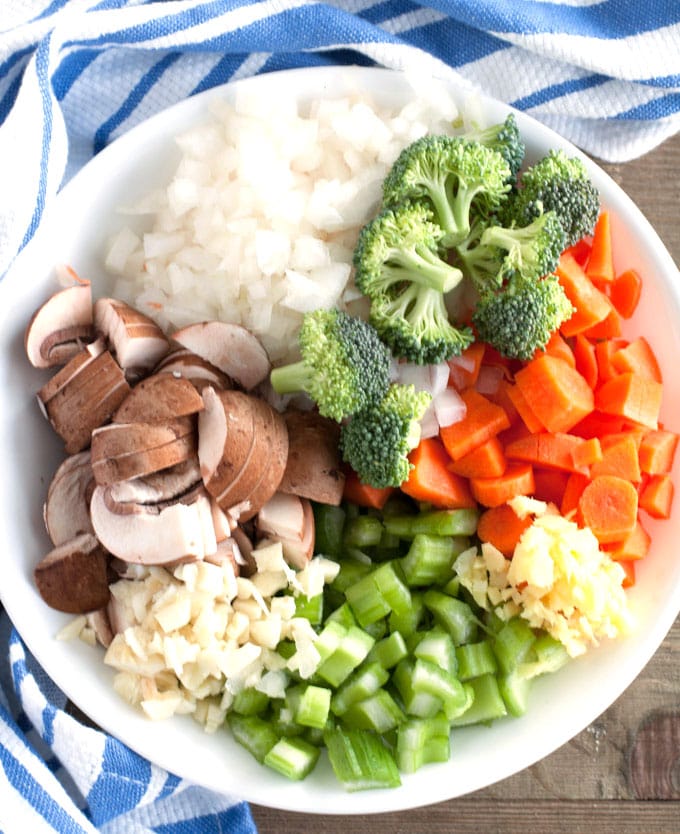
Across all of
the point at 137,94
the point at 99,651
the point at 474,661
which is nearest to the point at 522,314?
the point at 474,661

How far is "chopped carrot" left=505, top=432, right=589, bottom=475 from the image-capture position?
8.59 feet

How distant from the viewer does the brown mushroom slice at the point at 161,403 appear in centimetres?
241

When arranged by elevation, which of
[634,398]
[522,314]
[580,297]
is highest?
[522,314]

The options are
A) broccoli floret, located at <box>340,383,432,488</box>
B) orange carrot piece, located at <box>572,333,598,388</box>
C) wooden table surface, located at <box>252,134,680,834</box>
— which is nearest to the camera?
broccoli floret, located at <box>340,383,432,488</box>

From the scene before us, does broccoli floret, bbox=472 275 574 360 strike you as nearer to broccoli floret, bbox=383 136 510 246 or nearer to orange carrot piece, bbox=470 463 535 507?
broccoli floret, bbox=383 136 510 246

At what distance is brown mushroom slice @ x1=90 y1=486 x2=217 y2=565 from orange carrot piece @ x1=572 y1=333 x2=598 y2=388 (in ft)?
3.92

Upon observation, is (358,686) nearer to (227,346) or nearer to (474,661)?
(474,661)

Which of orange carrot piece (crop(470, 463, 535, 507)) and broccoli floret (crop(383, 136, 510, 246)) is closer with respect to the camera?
broccoli floret (crop(383, 136, 510, 246))

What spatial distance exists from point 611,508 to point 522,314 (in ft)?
2.03

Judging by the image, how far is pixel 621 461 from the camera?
102 inches

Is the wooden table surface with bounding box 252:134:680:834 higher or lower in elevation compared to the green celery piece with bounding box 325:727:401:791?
lower

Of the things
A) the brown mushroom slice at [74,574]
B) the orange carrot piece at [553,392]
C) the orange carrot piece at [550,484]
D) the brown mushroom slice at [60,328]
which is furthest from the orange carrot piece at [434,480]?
the brown mushroom slice at [60,328]

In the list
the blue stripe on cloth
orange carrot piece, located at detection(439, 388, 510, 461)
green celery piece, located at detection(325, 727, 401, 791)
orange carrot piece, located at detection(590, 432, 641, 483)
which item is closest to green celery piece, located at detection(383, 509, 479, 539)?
orange carrot piece, located at detection(439, 388, 510, 461)

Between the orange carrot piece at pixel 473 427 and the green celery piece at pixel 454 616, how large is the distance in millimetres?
421
